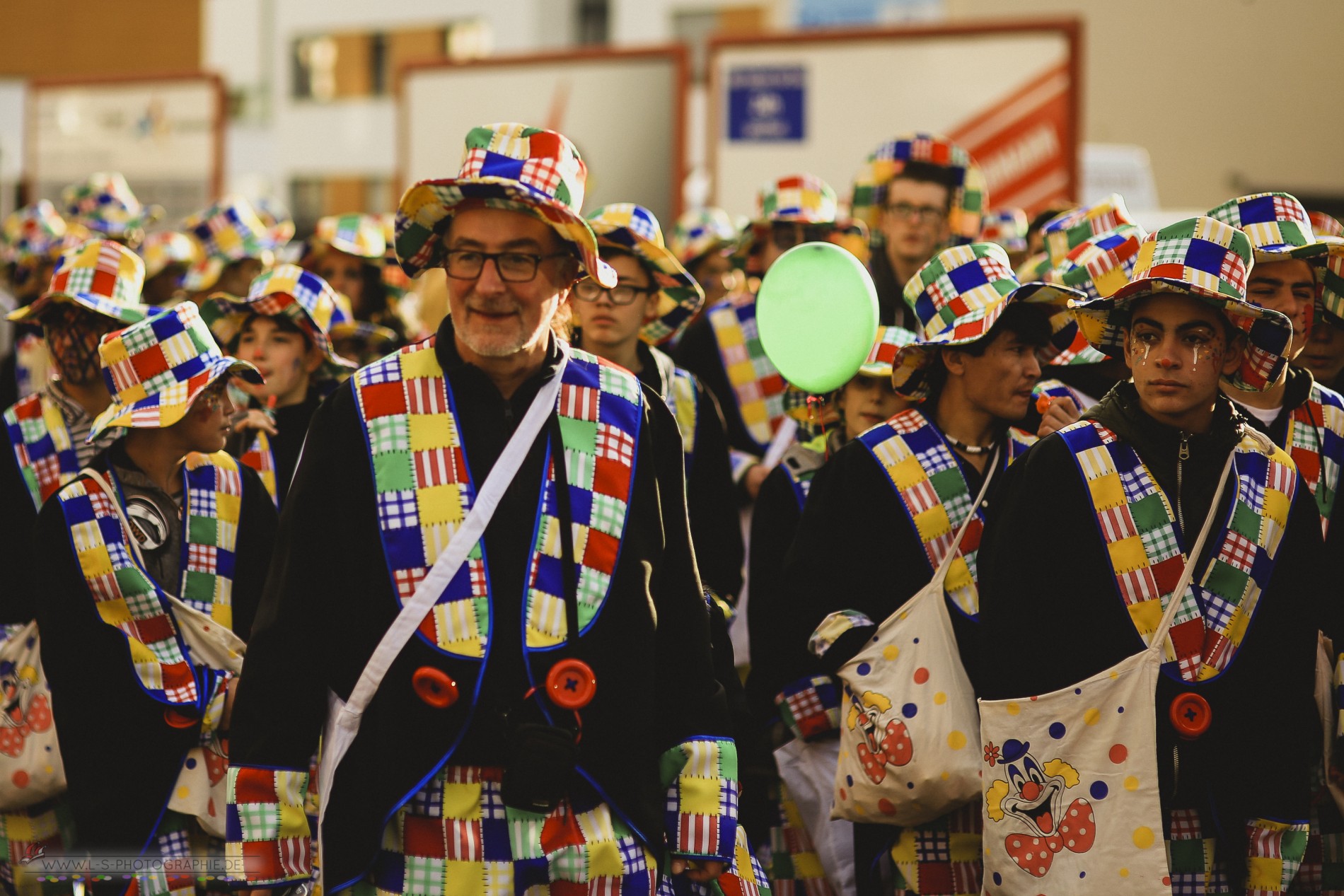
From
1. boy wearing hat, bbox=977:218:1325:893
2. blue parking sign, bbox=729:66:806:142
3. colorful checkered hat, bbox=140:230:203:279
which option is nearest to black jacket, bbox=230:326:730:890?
boy wearing hat, bbox=977:218:1325:893

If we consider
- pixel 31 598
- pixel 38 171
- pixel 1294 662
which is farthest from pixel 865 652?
pixel 38 171

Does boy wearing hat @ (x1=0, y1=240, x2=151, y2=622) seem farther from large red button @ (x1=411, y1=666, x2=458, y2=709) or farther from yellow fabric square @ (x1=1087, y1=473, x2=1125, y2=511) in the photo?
yellow fabric square @ (x1=1087, y1=473, x2=1125, y2=511)

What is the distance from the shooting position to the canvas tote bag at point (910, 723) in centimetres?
419

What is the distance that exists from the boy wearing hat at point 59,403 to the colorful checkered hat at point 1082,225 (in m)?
3.58

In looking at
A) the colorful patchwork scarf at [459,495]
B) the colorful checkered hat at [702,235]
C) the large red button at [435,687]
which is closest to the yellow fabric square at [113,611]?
the colorful patchwork scarf at [459,495]

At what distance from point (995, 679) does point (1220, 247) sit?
1245mm

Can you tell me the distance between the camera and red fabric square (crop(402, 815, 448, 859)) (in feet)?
10.5

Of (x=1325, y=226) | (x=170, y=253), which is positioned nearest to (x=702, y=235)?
(x=170, y=253)

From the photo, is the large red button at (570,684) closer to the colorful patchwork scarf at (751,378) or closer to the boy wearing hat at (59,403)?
the boy wearing hat at (59,403)

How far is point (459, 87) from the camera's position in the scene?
1233cm

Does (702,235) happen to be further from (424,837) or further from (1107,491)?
(424,837)

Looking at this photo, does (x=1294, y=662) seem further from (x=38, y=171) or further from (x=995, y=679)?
(x=38, y=171)

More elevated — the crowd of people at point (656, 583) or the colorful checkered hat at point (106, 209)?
the colorful checkered hat at point (106, 209)

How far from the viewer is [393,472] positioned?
3.26 m
